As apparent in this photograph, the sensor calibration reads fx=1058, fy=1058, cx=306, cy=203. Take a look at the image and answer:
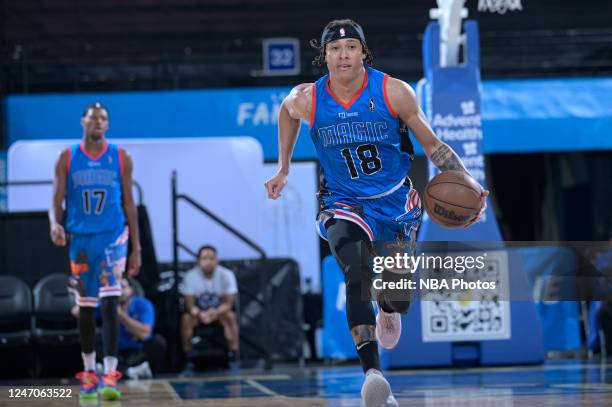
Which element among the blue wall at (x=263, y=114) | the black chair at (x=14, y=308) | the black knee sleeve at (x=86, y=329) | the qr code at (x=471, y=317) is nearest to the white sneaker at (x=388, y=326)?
the black knee sleeve at (x=86, y=329)

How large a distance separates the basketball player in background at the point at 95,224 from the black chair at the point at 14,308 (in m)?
3.57

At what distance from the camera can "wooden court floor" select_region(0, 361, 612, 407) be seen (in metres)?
6.42

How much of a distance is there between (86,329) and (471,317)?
425 cm

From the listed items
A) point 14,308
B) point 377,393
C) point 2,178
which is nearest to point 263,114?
point 2,178

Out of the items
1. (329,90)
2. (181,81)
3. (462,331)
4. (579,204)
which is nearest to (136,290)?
(462,331)

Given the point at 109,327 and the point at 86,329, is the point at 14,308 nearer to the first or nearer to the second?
the point at 86,329

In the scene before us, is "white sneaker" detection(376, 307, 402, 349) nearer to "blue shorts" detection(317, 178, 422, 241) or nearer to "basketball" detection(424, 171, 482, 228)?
"blue shorts" detection(317, 178, 422, 241)

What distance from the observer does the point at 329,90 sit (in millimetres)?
5730

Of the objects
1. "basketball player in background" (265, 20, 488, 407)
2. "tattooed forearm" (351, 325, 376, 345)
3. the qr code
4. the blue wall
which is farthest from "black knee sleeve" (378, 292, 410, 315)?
the blue wall

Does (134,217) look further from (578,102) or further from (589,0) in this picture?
(589,0)

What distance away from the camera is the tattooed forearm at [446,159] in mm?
5398

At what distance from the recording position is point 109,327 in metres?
7.44

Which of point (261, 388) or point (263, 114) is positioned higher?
point (263, 114)

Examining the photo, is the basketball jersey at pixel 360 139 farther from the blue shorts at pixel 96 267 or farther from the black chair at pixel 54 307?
the black chair at pixel 54 307
